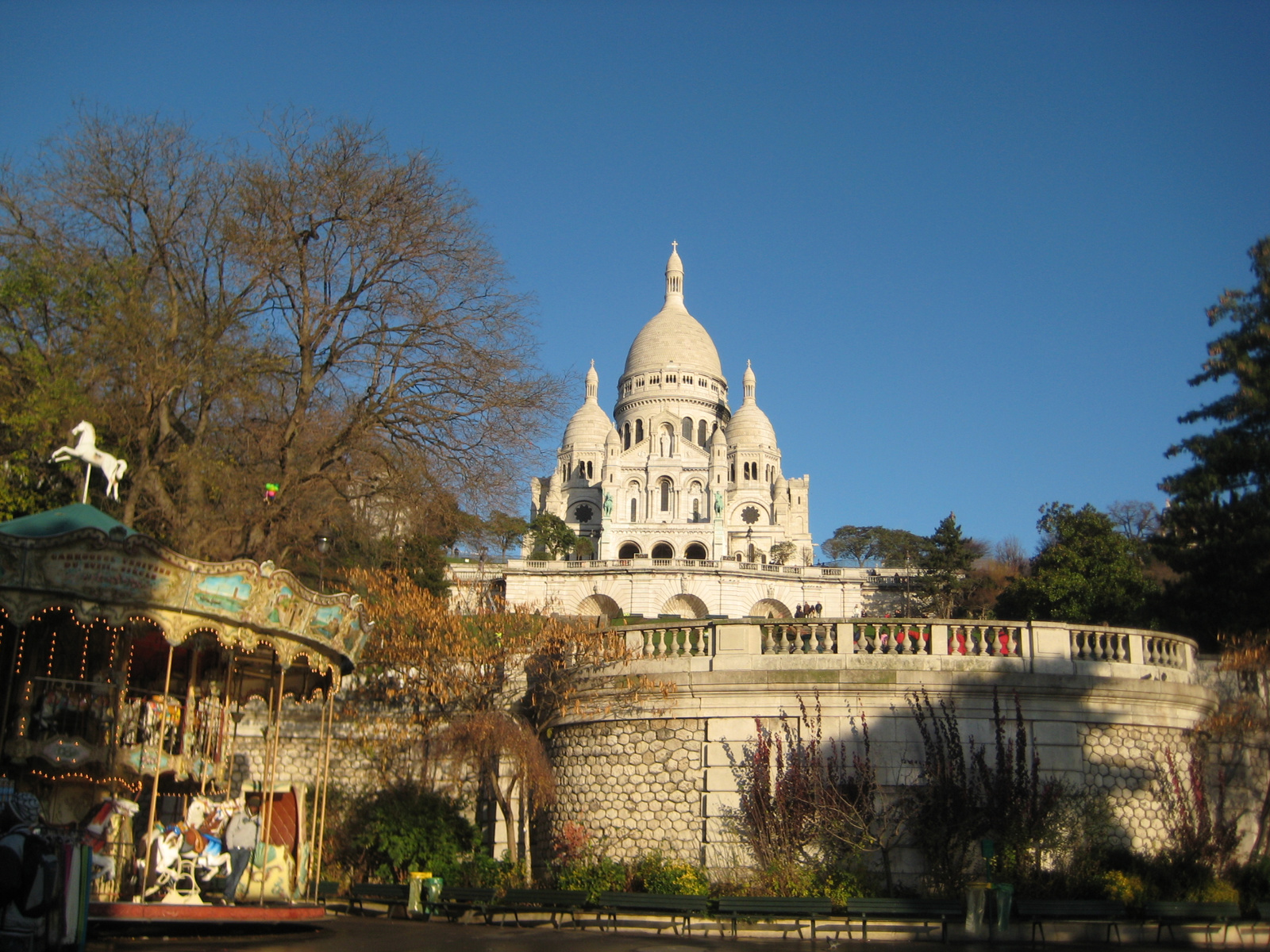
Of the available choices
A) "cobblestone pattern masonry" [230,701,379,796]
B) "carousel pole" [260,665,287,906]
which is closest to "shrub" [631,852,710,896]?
"carousel pole" [260,665,287,906]

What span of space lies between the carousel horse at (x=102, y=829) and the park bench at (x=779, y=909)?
23.0 ft

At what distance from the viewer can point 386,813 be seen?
19109 millimetres

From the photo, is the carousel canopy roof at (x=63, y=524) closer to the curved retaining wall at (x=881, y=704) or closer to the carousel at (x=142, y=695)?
the carousel at (x=142, y=695)

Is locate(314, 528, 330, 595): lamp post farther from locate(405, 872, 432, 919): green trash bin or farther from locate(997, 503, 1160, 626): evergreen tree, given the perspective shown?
locate(997, 503, 1160, 626): evergreen tree

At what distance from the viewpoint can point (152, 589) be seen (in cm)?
1320

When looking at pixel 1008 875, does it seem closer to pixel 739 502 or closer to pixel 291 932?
pixel 291 932

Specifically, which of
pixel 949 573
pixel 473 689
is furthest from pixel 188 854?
pixel 949 573

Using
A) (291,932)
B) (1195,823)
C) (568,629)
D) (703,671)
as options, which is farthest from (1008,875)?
(291,932)

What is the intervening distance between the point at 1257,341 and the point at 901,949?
698 inches

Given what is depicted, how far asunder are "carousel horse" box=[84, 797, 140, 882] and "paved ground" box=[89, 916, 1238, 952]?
909 millimetres

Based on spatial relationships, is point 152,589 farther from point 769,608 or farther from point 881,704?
point 769,608

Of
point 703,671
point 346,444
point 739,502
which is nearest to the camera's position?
point 703,671

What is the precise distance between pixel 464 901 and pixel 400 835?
7.97 ft

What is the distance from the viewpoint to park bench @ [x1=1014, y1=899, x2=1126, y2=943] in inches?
568
